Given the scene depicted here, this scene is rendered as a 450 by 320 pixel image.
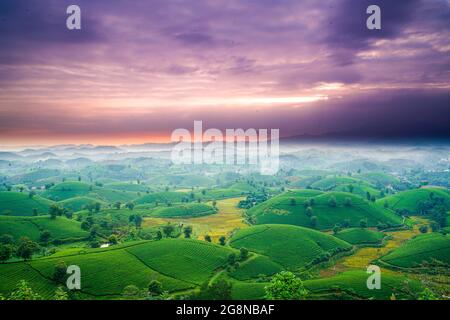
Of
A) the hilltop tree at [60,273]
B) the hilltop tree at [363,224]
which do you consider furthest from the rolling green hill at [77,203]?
the hilltop tree at [363,224]

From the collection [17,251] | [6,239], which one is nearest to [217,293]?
[17,251]

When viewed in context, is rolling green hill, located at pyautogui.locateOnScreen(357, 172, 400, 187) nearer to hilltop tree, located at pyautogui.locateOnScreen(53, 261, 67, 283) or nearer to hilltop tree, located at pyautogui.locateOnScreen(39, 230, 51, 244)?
hilltop tree, located at pyautogui.locateOnScreen(39, 230, 51, 244)

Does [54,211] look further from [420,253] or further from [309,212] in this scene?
[420,253]

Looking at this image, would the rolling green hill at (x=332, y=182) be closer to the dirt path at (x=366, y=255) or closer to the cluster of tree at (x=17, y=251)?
the dirt path at (x=366, y=255)

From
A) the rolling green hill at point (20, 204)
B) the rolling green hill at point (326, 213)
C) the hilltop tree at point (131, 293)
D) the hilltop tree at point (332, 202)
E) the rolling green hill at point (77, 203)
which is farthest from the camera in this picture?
the rolling green hill at point (77, 203)

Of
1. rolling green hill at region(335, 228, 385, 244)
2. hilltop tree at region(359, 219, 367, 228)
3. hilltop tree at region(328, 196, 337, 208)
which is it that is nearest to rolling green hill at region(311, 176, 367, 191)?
hilltop tree at region(328, 196, 337, 208)
